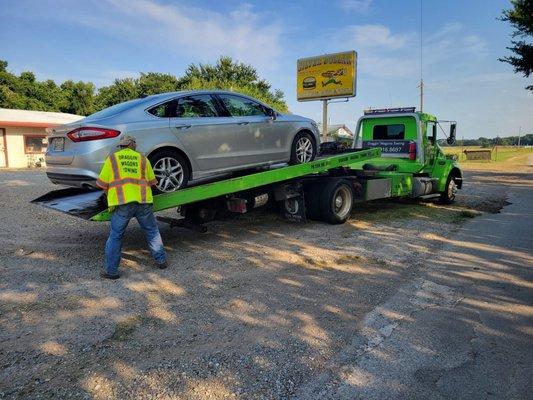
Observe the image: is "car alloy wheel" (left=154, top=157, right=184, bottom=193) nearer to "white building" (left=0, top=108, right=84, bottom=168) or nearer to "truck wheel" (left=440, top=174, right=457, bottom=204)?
"truck wheel" (left=440, top=174, right=457, bottom=204)

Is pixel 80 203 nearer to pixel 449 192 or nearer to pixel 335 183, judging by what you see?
pixel 335 183

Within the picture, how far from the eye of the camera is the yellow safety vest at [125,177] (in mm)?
4969

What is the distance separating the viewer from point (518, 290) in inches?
197

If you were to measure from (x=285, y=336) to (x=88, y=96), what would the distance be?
4459 cm

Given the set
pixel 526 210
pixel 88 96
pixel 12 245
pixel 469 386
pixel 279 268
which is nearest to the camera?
pixel 469 386

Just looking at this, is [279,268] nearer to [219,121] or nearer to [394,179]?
[219,121]

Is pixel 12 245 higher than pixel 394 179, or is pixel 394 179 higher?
pixel 394 179

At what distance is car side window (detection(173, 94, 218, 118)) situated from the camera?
592cm

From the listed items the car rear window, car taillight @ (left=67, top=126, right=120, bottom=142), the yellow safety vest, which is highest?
the car rear window

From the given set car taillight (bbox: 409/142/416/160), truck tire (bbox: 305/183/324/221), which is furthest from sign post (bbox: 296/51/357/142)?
truck tire (bbox: 305/183/324/221)

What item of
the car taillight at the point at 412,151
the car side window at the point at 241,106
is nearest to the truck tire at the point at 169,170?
the car side window at the point at 241,106

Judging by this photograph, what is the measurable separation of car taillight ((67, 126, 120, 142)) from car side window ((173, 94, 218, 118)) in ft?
3.19

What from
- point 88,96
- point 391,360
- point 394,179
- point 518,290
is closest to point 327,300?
point 391,360

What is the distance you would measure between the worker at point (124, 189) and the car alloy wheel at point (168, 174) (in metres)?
0.35
